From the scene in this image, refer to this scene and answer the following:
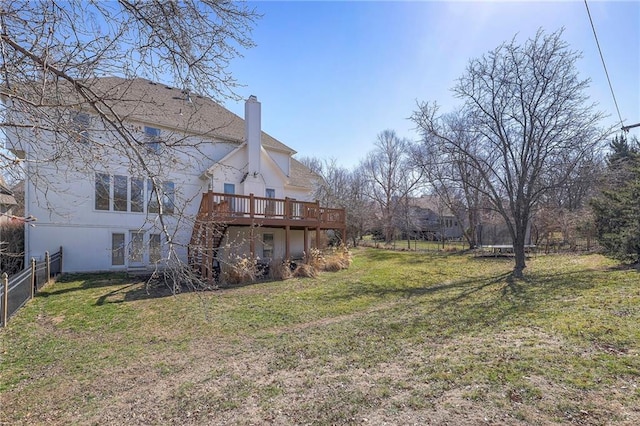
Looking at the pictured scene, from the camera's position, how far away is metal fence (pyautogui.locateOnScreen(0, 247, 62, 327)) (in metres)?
6.54

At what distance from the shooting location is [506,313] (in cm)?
686

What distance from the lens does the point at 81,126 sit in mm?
3582

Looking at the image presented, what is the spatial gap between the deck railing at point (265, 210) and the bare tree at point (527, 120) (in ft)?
19.7

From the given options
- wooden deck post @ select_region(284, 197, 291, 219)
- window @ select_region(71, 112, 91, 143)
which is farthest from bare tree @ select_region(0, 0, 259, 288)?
wooden deck post @ select_region(284, 197, 291, 219)

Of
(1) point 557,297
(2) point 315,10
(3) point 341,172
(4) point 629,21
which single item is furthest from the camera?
(3) point 341,172

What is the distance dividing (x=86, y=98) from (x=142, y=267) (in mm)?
11939

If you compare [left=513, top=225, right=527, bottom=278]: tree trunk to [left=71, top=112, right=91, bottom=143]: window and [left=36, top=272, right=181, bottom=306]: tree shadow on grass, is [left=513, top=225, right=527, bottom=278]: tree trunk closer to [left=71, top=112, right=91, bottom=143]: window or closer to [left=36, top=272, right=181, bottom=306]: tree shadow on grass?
[left=36, top=272, right=181, bottom=306]: tree shadow on grass

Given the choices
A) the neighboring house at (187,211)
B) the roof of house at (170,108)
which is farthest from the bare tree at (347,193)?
the roof of house at (170,108)

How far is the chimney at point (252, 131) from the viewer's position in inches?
589

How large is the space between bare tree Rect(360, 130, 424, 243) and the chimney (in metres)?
22.7

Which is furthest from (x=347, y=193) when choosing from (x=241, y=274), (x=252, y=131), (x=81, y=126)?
(x=81, y=126)

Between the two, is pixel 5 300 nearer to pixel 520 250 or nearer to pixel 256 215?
pixel 256 215

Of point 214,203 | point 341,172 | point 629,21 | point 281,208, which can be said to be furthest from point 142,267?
point 341,172

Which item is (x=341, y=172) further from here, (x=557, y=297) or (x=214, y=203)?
(x=557, y=297)
